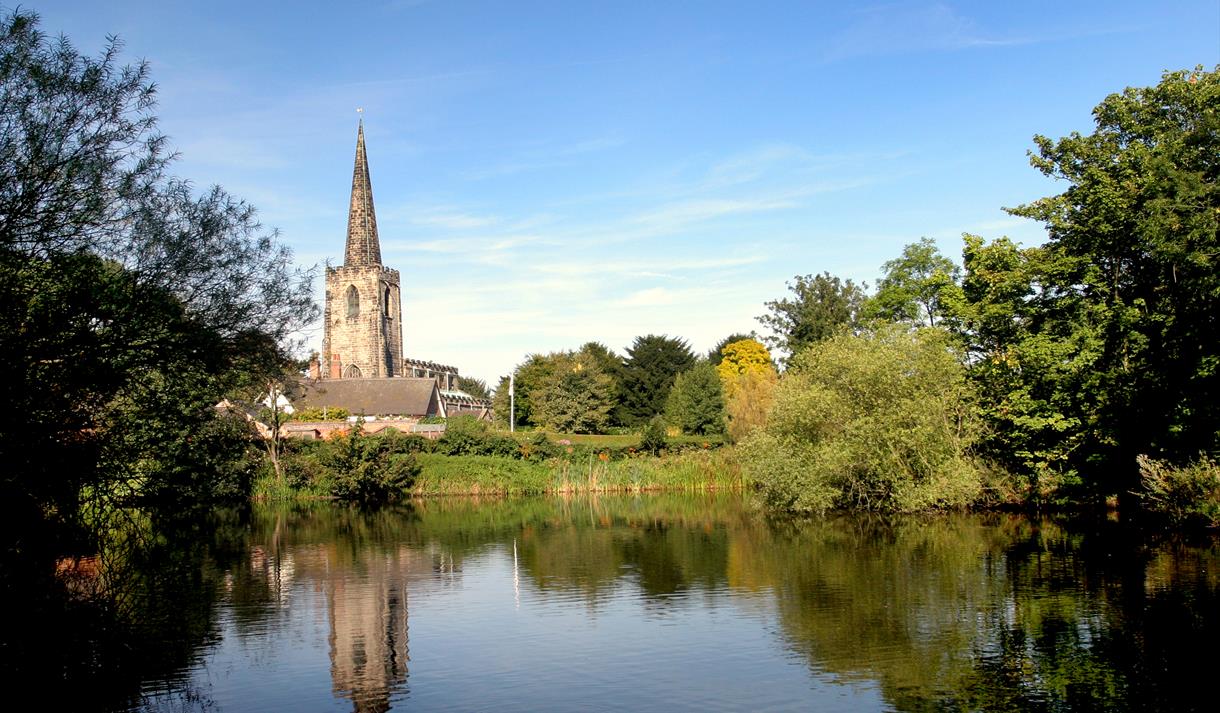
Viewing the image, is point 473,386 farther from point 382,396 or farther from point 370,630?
point 370,630

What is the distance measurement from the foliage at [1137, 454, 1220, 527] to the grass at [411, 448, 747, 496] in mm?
25371

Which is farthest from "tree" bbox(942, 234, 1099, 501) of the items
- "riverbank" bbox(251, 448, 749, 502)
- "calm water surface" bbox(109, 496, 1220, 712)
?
"riverbank" bbox(251, 448, 749, 502)

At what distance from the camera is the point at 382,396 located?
8400 cm

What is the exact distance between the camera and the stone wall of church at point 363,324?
9856cm

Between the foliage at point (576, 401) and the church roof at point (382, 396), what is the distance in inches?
391

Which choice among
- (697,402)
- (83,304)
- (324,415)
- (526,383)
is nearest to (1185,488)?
(83,304)

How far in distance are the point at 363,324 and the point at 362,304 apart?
259cm

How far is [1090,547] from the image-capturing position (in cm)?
2514

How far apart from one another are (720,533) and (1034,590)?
1344 cm

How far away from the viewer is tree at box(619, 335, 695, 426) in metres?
91.4

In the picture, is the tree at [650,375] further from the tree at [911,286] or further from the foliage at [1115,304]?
the foliage at [1115,304]

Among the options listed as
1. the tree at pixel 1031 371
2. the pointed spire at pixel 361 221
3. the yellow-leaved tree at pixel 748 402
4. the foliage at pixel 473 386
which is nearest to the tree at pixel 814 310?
the yellow-leaved tree at pixel 748 402

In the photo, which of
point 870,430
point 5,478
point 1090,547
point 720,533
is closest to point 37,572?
point 5,478

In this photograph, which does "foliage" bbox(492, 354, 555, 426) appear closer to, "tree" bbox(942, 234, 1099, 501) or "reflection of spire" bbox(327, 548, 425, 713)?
"tree" bbox(942, 234, 1099, 501)
